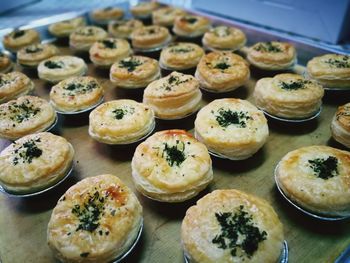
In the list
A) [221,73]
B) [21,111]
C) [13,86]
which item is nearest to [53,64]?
[13,86]

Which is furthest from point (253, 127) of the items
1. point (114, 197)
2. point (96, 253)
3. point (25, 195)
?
point (25, 195)

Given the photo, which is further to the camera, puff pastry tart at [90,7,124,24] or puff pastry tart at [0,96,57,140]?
puff pastry tart at [90,7,124,24]

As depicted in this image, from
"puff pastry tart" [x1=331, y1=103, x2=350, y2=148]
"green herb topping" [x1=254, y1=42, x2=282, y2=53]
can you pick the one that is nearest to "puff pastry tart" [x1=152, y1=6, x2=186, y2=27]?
"green herb topping" [x1=254, y1=42, x2=282, y2=53]

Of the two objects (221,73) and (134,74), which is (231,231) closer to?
(221,73)

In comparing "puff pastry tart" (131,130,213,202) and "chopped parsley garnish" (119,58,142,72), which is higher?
"chopped parsley garnish" (119,58,142,72)

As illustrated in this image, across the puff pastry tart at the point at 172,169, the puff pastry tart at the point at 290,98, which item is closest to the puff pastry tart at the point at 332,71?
the puff pastry tart at the point at 290,98

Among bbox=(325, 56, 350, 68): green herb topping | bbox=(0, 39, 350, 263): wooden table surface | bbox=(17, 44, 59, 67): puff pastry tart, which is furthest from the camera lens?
bbox=(17, 44, 59, 67): puff pastry tart

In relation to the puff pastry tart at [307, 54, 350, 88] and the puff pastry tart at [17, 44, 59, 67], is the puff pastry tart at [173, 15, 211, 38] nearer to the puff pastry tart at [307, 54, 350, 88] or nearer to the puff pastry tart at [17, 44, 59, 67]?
the puff pastry tart at [307, 54, 350, 88]

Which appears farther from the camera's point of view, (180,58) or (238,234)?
(180,58)
